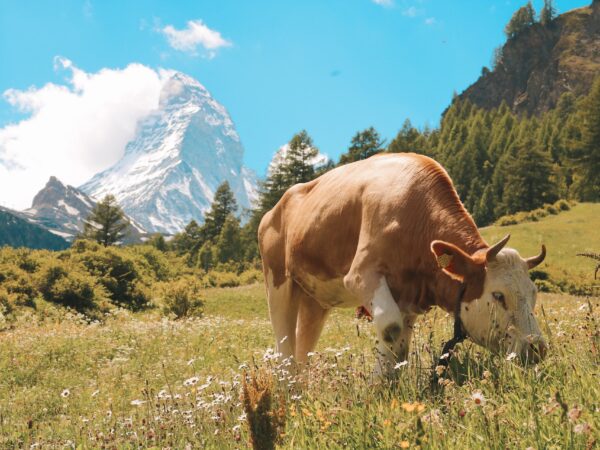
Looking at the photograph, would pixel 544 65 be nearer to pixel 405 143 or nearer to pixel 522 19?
pixel 522 19

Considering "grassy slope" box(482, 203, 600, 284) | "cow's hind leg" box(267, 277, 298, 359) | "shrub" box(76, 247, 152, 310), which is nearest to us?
"cow's hind leg" box(267, 277, 298, 359)

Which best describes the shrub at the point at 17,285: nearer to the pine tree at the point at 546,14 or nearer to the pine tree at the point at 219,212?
the pine tree at the point at 219,212

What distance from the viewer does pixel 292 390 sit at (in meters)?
4.96

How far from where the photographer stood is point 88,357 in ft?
37.2

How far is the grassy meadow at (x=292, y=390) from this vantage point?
274 cm

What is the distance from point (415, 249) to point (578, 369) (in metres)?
1.51

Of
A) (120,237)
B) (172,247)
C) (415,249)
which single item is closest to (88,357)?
(415,249)

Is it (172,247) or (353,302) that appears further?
(172,247)

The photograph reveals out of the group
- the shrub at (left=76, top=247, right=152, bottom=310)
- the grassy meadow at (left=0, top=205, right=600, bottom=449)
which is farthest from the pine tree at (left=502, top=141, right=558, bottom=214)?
the grassy meadow at (left=0, top=205, right=600, bottom=449)

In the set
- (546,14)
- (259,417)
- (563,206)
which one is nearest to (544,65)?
(546,14)

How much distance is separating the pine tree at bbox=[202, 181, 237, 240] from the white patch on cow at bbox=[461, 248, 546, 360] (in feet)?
231

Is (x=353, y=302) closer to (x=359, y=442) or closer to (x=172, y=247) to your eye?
(x=359, y=442)

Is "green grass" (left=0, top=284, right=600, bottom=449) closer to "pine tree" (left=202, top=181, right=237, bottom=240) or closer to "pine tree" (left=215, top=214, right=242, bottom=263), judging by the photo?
"pine tree" (left=215, top=214, right=242, bottom=263)

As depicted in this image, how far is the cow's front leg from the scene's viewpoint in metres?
4.20
